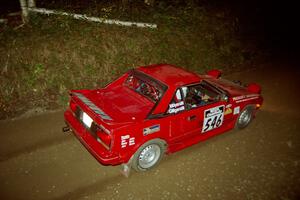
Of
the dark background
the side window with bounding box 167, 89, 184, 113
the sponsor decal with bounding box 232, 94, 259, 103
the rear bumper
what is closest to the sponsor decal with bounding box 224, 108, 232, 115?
the sponsor decal with bounding box 232, 94, 259, 103

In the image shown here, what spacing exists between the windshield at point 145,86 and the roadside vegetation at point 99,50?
2.40m

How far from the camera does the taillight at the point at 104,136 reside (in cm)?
438

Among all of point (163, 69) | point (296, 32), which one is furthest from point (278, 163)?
point (296, 32)

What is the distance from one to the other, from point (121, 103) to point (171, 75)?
1.16 m

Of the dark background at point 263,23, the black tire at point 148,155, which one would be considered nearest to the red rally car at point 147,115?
the black tire at point 148,155

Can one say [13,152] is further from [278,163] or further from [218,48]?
[218,48]

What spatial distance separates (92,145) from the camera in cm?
464

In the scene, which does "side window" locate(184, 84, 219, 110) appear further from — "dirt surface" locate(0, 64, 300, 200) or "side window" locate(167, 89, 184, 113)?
"dirt surface" locate(0, 64, 300, 200)

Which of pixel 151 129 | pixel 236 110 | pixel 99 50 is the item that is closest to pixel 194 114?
pixel 151 129

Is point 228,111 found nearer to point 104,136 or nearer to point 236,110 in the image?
point 236,110

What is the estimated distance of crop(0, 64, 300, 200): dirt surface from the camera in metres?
4.68

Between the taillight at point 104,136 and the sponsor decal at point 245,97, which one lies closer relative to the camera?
the taillight at point 104,136

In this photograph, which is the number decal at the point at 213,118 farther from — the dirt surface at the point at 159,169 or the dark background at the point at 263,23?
the dark background at the point at 263,23

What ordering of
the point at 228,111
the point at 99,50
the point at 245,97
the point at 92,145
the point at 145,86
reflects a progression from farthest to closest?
the point at 99,50 < the point at 245,97 < the point at 228,111 < the point at 145,86 < the point at 92,145
